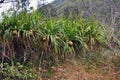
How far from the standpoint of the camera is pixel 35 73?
511 cm

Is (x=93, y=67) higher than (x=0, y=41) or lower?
lower

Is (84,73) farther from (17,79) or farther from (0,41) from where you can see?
(0,41)

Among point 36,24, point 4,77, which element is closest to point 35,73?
point 4,77

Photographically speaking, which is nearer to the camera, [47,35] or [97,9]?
[47,35]

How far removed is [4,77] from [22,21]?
1065 millimetres

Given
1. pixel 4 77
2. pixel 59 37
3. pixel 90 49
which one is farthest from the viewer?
pixel 90 49

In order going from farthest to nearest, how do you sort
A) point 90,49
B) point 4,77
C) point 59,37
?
point 90,49, point 59,37, point 4,77

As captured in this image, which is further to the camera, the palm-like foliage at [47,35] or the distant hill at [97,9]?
the distant hill at [97,9]

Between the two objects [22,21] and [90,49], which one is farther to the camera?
[90,49]

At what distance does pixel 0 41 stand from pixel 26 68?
66 centimetres

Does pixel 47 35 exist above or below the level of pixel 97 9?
below

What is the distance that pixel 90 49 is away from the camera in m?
5.71

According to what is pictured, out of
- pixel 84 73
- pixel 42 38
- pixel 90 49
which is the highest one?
pixel 42 38

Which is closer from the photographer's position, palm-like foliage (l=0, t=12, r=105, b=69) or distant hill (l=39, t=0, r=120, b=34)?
palm-like foliage (l=0, t=12, r=105, b=69)
